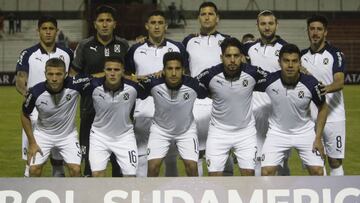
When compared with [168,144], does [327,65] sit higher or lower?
higher

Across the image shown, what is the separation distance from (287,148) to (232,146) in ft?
1.98

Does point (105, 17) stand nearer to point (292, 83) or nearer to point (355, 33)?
point (292, 83)

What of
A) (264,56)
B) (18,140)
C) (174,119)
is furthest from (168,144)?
(18,140)

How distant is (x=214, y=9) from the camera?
7.21 meters

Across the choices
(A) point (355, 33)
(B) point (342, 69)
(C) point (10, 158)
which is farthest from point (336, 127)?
(A) point (355, 33)

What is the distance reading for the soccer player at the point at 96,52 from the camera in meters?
7.15

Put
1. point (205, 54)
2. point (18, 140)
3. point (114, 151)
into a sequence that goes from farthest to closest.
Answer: point (18, 140)
point (205, 54)
point (114, 151)

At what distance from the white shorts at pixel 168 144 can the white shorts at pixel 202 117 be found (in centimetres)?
52

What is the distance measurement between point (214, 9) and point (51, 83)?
206 centimetres

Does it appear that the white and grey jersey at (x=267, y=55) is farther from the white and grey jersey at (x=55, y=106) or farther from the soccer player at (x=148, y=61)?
the white and grey jersey at (x=55, y=106)

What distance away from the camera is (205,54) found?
735cm

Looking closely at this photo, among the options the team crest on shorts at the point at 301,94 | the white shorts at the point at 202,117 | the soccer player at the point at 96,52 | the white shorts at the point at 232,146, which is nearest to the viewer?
the team crest on shorts at the point at 301,94

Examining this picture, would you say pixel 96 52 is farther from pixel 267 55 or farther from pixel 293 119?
pixel 293 119

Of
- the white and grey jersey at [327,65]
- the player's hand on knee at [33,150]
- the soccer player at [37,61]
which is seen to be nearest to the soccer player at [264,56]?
the white and grey jersey at [327,65]
